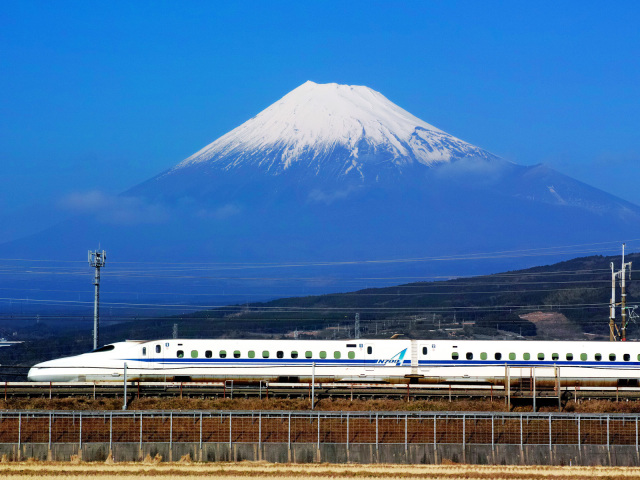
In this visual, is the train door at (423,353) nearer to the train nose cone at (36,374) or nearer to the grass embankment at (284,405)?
the grass embankment at (284,405)

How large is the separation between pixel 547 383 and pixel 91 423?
28.3 metres

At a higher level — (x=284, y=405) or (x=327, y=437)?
(x=284, y=405)

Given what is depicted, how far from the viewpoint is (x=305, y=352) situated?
63750mm

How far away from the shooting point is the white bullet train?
6275 cm

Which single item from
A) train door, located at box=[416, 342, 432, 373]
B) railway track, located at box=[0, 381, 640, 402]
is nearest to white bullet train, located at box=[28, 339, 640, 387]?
train door, located at box=[416, 342, 432, 373]

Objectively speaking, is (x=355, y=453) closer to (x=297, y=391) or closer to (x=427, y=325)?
(x=297, y=391)

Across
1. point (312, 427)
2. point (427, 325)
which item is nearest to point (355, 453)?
point (312, 427)

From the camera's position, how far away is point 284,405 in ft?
179

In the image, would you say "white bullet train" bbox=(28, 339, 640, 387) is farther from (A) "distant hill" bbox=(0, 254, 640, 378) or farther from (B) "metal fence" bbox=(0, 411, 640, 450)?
(A) "distant hill" bbox=(0, 254, 640, 378)

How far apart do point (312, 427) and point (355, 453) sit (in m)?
2.81

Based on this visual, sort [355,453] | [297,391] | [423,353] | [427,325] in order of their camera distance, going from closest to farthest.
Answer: [355,453] < [297,391] < [423,353] < [427,325]

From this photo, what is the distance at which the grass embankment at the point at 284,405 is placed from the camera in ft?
178

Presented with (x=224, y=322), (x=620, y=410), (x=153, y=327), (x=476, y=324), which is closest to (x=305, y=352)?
(x=620, y=410)

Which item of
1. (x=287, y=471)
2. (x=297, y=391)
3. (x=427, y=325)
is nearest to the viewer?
(x=287, y=471)
